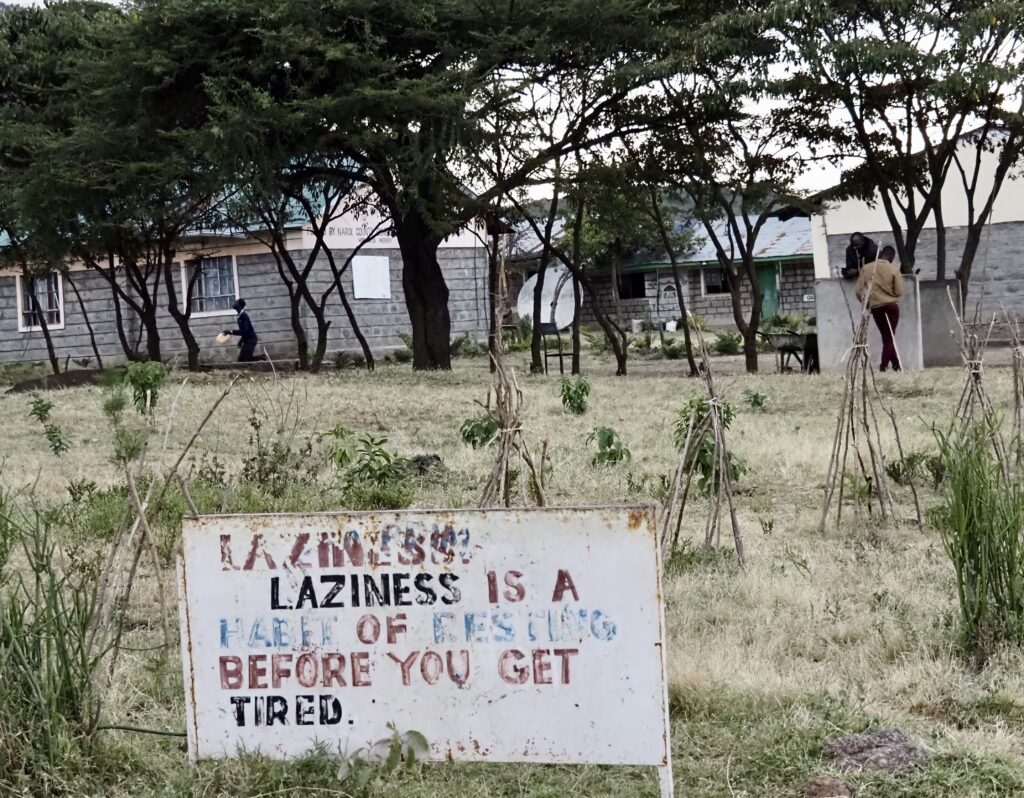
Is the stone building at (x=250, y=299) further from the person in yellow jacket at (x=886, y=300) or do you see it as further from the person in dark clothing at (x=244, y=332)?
the person in yellow jacket at (x=886, y=300)

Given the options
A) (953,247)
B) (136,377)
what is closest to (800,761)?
(136,377)

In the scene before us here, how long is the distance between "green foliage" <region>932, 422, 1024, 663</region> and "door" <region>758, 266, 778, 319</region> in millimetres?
39820

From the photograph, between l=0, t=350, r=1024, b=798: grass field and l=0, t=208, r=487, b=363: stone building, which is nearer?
l=0, t=350, r=1024, b=798: grass field

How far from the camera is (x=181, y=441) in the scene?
37.1 feet

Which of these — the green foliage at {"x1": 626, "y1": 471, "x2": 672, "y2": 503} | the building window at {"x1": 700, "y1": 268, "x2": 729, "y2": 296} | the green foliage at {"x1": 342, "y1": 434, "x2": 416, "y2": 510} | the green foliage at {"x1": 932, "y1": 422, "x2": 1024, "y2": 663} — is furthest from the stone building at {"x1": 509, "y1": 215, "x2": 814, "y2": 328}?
the green foliage at {"x1": 932, "y1": 422, "x2": 1024, "y2": 663}

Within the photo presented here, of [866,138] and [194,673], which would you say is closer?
[194,673]

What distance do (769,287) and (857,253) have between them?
2636cm

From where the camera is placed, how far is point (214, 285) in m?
34.0

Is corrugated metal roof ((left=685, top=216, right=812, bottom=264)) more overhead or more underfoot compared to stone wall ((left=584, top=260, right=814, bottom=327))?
more overhead

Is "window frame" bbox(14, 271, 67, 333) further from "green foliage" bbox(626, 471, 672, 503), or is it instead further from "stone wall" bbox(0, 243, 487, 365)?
"green foliage" bbox(626, 471, 672, 503)

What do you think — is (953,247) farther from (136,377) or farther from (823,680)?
(823,680)

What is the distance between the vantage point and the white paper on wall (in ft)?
111

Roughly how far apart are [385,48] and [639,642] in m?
15.1

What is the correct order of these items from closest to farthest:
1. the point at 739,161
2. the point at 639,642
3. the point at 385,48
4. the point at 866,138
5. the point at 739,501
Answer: the point at 639,642, the point at 739,501, the point at 385,48, the point at 866,138, the point at 739,161
